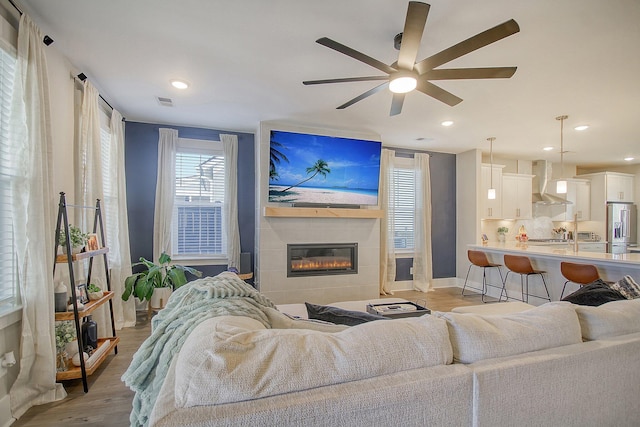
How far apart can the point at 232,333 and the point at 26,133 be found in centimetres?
213

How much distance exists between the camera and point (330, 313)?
1.61 m

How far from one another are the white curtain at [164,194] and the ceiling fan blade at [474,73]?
11.3 ft

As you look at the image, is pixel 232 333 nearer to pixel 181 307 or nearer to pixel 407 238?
pixel 181 307

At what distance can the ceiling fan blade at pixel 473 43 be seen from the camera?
157cm

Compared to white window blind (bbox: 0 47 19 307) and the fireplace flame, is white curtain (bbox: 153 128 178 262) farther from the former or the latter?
white window blind (bbox: 0 47 19 307)

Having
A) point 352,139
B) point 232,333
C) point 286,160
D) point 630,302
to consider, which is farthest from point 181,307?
point 352,139

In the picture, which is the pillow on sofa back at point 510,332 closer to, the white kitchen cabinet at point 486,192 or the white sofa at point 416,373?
the white sofa at point 416,373

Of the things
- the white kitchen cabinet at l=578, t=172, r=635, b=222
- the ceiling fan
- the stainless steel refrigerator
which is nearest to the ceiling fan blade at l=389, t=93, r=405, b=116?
the ceiling fan

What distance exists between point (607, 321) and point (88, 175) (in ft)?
12.2

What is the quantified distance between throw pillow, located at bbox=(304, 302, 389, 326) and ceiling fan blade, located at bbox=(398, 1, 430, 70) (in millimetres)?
1507

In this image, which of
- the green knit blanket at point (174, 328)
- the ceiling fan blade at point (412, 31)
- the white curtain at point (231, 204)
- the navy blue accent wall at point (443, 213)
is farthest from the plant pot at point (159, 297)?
the navy blue accent wall at point (443, 213)

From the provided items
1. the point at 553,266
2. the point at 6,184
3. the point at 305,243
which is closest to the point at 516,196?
the point at 553,266

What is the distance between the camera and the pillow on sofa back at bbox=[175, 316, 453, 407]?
30.0 inches

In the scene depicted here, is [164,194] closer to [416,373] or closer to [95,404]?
[95,404]
